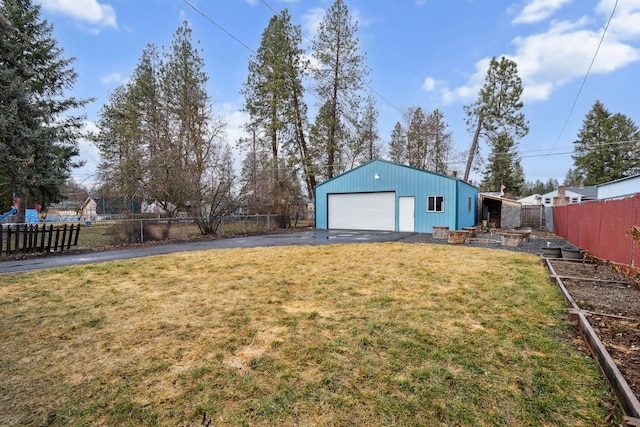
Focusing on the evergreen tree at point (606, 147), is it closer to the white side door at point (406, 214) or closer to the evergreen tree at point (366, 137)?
the evergreen tree at point (366, 137)

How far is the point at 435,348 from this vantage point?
2713mm

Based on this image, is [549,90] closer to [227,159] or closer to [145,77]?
[227,159]

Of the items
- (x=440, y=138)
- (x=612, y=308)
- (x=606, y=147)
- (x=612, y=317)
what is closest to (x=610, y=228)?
(x=612, y=308)

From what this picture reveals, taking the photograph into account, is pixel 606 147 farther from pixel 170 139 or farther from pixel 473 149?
pixel 170 139

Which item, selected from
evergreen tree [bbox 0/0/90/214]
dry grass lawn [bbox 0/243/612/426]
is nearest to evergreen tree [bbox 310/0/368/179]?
evergreen tree [bbox 0/0/90/214]

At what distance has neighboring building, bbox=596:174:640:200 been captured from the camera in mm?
11398

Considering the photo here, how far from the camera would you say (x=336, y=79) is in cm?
2123

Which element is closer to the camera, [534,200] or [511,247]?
[511,247]

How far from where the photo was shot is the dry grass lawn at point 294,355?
6.32ft

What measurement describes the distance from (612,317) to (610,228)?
3.85m

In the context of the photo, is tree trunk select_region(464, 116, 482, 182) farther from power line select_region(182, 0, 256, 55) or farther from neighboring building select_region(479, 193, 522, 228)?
power line select_region(182, 0, 256, 55)

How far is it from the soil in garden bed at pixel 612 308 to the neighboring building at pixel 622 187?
811cm

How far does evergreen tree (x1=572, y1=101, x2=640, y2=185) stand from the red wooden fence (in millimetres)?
31514

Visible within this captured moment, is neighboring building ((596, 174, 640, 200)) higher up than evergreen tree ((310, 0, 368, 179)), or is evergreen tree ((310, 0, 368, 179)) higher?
evergreen tree ((310, 0, 368, 179))
